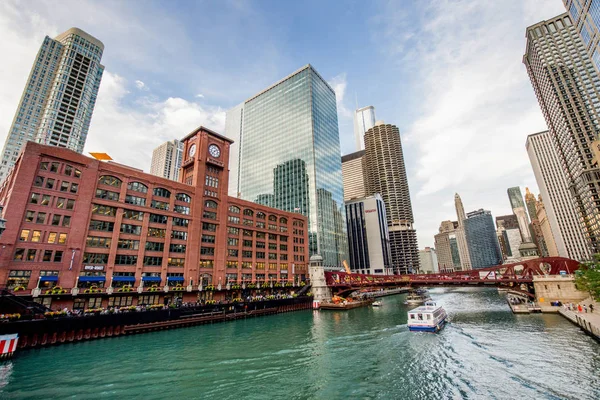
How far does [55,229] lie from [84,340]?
22.7 metres

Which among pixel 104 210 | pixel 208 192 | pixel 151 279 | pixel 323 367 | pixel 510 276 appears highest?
pixel 208 192

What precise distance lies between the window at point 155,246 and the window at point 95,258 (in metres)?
8.89

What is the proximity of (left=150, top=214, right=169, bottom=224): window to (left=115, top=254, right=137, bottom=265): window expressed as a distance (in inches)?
387

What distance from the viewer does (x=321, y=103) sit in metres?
152

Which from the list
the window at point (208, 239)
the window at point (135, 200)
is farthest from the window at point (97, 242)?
the window at point (208, 239)

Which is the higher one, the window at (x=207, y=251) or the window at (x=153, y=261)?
the window at (x=207, y=251)

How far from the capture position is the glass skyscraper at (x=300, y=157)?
443ft

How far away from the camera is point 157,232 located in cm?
6775

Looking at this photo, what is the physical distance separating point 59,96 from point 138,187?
115396mm

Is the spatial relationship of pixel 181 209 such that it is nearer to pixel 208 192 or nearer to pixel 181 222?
pixel 181 222

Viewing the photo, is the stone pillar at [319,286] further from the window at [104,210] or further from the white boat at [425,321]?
the window at [104,210]

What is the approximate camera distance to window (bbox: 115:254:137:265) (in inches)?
2344

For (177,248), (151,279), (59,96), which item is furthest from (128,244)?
(59,96)

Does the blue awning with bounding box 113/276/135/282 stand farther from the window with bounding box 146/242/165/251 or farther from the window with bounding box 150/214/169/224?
the window with bounding box 150/214/169/224
